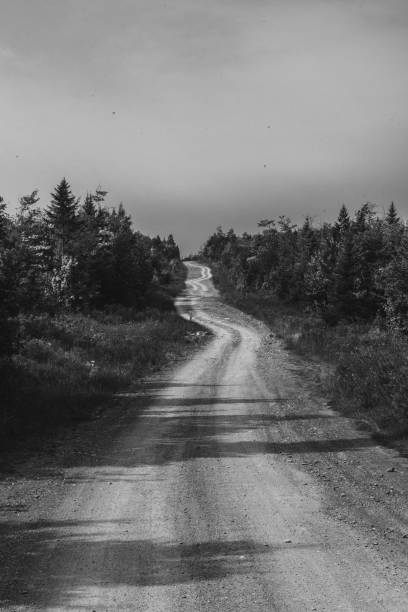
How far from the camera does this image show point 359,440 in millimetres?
10227

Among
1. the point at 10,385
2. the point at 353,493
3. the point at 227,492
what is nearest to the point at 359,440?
the point at 353,493

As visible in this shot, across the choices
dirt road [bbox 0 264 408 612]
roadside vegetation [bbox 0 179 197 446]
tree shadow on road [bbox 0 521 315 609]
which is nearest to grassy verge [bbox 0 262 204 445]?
roadside vegetation [bbox 0 179 197 446]

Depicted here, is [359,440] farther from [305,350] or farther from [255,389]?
[305,350]

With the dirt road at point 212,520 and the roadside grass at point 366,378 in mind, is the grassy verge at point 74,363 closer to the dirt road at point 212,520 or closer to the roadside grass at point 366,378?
the dirt road at point 212,520

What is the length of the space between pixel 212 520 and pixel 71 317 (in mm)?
26001

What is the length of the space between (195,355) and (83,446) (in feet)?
54.0

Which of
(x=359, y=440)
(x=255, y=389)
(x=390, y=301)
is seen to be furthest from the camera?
(x=390, y=301)

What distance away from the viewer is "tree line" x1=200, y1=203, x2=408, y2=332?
25969 millimetres

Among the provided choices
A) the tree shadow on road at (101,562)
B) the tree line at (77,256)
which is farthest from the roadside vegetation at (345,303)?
the tree line at (77,256)

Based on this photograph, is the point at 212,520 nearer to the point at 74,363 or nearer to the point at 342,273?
the point at 74,363

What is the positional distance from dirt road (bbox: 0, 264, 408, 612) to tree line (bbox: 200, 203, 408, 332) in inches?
609

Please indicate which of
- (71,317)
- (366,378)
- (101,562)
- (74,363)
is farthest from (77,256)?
(101,562)

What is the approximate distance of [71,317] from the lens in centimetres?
3058

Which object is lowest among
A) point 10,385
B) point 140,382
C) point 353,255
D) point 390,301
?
point 140,382
